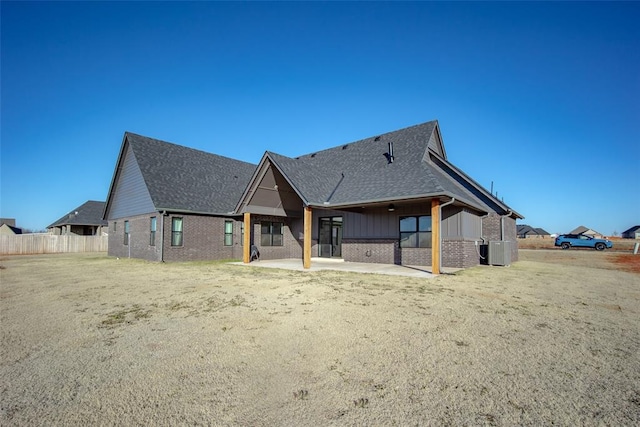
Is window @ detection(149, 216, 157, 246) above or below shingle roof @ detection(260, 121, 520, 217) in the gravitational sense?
below

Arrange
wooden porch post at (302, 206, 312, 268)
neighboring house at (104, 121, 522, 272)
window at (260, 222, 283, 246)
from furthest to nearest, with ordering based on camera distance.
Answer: window at (260, 222, 283, 246) < neighboring house at (104, 121, 522, 272) < wooden porch post at (302, 206, 312, 268)

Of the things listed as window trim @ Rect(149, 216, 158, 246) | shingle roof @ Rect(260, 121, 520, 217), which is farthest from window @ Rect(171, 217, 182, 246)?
shingle roof @ Rect(260, 121, 520, 217)

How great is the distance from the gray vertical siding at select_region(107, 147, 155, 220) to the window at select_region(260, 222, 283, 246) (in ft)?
19.9

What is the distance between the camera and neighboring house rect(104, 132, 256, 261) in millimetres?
17938

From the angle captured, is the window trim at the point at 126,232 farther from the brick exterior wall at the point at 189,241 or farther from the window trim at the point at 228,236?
the window trim at the point at 228,236

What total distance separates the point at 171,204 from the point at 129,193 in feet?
17.1

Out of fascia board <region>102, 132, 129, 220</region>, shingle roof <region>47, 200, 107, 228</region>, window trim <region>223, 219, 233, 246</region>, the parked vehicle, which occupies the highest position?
fascia board <region>102, 132, 129, 220</region>

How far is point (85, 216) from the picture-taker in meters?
38.4

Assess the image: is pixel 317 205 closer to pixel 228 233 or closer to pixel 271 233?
pixel 271 233

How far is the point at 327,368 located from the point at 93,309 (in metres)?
5.56

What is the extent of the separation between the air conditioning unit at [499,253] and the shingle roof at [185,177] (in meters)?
14.5

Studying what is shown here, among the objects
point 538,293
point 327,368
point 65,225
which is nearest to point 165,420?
point 327,368

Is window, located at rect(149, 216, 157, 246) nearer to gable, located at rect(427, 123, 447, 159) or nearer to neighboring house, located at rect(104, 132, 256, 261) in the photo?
neighboring house, located at rect(104, 132, 256, 261)

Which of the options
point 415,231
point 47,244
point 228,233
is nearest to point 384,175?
point 415,231
